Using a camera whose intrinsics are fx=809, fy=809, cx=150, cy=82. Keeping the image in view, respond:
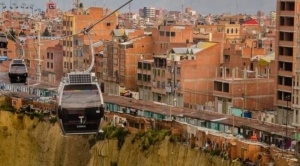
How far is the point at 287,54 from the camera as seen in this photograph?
42.2m

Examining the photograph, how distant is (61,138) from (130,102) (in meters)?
5.44

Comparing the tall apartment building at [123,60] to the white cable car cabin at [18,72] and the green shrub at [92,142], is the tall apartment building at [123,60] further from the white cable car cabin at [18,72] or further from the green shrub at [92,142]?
the white cable car cabin at [18,72]

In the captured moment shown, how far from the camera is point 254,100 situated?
4650 centimetres

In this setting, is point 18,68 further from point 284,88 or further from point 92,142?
→ point 284,88

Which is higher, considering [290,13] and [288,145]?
[290,13]

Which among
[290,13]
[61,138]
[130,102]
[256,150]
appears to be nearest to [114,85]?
[130,102]

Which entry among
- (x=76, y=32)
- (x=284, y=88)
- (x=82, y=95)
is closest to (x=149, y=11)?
(x=76, y=32)

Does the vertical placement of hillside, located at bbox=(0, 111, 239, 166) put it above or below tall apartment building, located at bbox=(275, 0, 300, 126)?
below

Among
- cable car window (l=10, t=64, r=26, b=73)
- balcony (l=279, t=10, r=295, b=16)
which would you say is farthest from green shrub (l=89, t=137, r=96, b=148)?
balcony (l=279, t=10, r=295, b=16)

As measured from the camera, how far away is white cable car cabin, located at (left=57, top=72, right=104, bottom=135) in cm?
2231

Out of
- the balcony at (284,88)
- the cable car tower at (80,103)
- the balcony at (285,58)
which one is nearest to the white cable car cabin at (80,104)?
the cable car tower at (80,103)

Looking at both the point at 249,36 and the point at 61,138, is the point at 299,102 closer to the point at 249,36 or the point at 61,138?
the point at 61,138

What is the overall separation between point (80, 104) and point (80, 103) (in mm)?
42

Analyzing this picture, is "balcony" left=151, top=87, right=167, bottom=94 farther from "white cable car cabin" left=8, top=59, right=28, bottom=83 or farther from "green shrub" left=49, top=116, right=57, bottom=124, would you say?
"white cable car cabin" left=8, top=59, right=28, bottom=83
